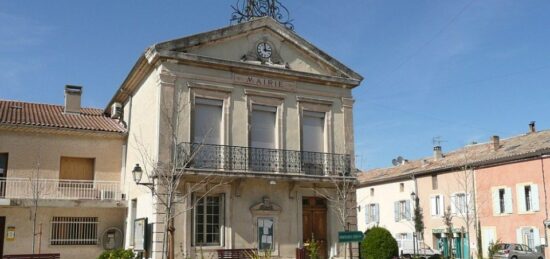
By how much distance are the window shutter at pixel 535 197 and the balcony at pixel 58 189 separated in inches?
794

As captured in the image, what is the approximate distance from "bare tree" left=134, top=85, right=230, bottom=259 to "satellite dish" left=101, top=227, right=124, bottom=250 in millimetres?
3141

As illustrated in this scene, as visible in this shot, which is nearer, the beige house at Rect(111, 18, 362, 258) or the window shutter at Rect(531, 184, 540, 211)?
the beige house at Rect(111, 18, 362, 258)

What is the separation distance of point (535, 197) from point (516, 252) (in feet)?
9.62

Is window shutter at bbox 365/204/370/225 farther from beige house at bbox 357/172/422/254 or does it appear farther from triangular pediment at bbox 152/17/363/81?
triangular pediment at bbox 152/17/363/81

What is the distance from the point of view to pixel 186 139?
17.5m

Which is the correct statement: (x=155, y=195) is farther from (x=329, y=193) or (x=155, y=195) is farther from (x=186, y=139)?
(x=329, y=193)

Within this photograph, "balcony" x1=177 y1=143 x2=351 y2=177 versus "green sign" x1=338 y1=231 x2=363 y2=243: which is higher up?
"balcony" x1=177 y1=143 x2=351 y2=177

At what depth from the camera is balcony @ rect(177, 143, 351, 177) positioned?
1738cm

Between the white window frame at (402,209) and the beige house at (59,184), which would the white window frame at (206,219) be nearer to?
the beige house at (59,184)


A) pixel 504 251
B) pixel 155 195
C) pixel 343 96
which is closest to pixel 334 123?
pixel 343 96

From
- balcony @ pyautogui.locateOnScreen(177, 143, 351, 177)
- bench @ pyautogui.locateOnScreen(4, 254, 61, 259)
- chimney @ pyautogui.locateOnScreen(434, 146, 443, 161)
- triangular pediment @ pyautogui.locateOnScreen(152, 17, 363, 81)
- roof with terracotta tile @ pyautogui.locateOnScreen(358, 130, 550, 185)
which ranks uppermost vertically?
triangular pediment @ pyautogui.locateOnScreen(152, 17, 363, 81)

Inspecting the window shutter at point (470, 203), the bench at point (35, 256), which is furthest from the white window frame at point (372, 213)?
the bench at point (35, 256)

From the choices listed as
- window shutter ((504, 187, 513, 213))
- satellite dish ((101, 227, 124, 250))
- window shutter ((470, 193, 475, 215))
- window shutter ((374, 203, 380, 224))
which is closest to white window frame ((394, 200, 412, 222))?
window shutter ((374, 203, 380, 224))

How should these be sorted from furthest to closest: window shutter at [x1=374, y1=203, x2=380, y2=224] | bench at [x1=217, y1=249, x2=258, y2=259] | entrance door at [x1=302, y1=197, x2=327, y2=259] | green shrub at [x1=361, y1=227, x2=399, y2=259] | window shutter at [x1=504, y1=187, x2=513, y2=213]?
window shutter at [x1=374, y1=203, x2=380, y2=224] < window shutter at [x1=504, y1=187, x2=513, y2=213] < green shrub at [x1=361, y1=227, x2=399, y2=259] < entrance door at [x1=302, y1=197, x2=327, y2=259] < bench at [x1=217, y1=249, x2=258, y2=259]
